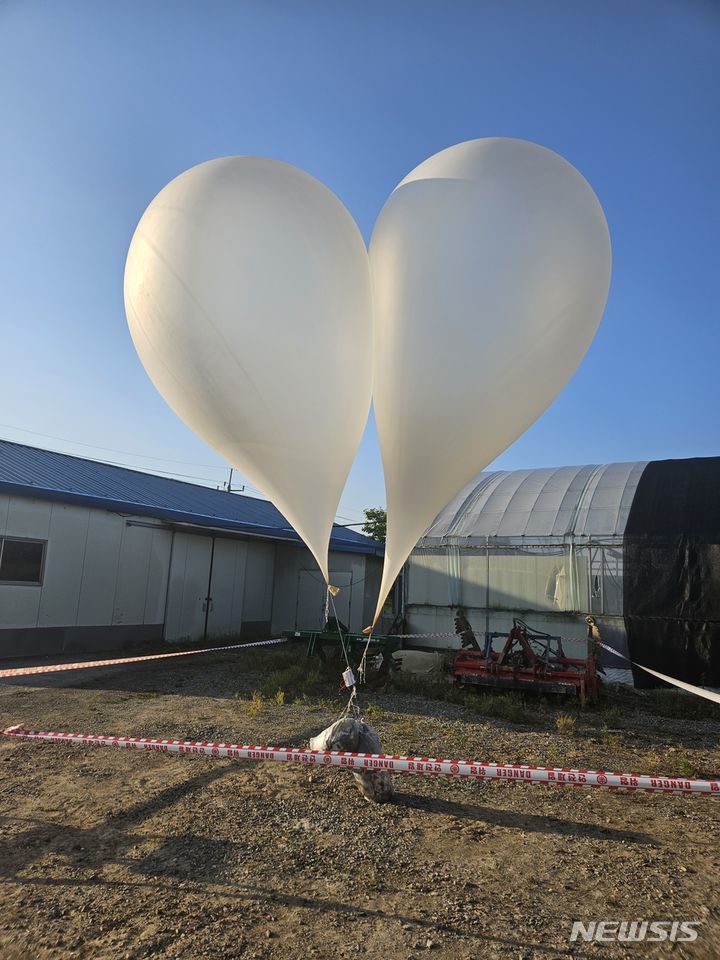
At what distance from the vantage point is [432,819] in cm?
450

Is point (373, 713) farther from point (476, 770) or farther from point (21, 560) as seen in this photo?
point (21, 560)

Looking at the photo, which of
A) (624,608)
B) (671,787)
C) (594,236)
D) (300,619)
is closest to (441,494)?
(594,236)

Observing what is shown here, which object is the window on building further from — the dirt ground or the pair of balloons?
the pair of balloons

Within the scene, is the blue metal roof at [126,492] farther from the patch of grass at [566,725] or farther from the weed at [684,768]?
the weed at [684,768]

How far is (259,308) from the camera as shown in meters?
3.79

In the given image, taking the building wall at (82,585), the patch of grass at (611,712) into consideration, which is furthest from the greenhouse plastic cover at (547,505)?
the building wall at (82,585)

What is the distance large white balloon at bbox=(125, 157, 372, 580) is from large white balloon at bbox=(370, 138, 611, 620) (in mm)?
335

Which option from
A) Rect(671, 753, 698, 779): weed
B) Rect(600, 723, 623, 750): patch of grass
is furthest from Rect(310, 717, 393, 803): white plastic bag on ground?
Rect(600, 723, 623, 750): patch of grass

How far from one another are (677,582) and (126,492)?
12741 millimetres

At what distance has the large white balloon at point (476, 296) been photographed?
373 cm

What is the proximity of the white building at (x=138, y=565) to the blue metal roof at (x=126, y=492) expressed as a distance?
0.15 ft

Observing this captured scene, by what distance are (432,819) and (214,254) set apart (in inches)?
171

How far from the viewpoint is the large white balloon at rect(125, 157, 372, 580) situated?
12.5ft

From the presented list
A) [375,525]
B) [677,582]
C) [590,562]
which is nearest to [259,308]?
[677,582]
